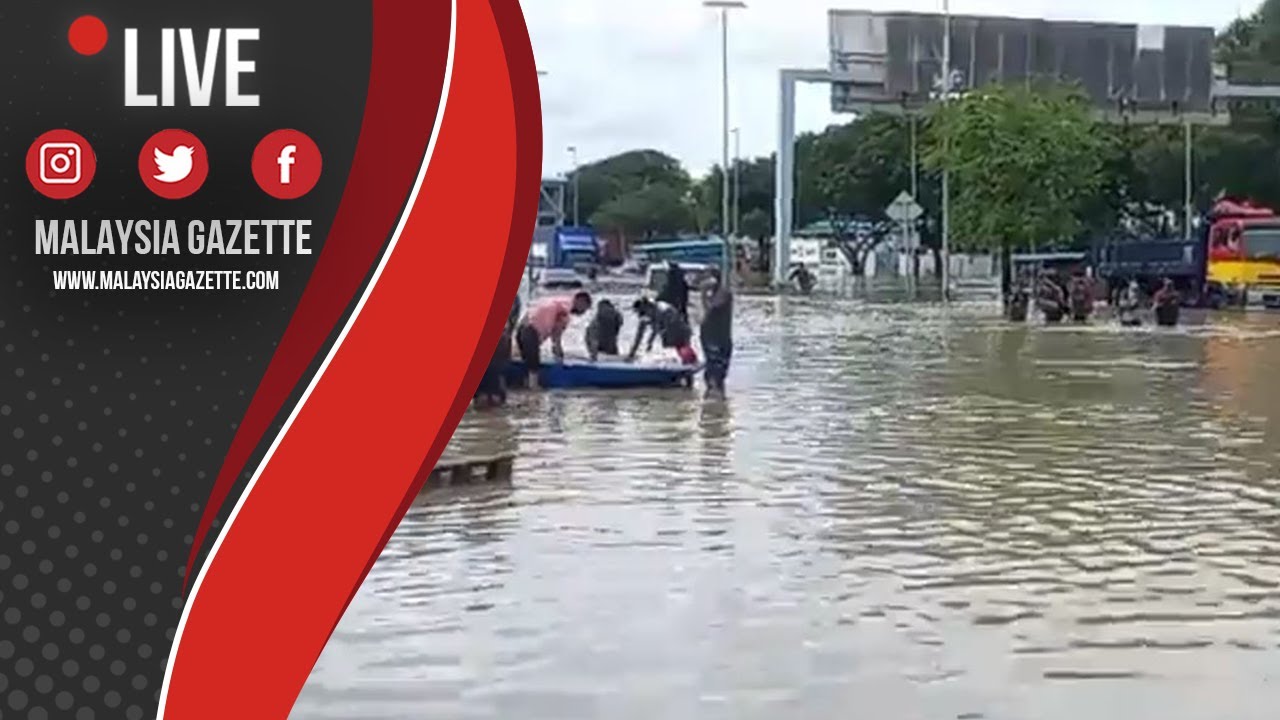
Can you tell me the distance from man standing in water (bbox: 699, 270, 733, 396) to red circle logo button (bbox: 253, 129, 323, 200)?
14.3 meters

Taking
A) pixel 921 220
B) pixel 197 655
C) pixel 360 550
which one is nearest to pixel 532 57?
pixel 360 550

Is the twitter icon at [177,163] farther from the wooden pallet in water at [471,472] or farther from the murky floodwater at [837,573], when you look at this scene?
the wooden pallet in water at [471,472]

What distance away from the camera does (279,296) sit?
397cm

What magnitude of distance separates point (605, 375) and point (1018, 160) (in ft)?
97.4

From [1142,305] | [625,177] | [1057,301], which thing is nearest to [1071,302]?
[1057,301]

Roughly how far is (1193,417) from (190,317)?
13283mm

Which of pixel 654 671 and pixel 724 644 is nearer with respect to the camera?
pixel 654 671

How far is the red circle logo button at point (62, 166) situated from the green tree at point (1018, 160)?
1684 inches

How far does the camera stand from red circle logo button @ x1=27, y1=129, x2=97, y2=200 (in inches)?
156

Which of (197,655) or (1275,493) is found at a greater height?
(197,655)

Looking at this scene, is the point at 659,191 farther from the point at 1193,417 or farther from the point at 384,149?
the point at 384,149

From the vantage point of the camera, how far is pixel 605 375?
61.4 feet
